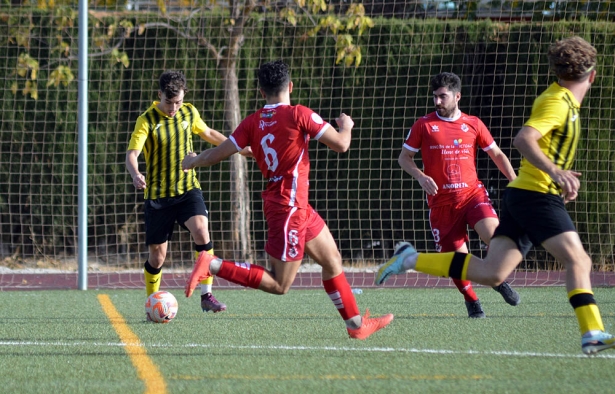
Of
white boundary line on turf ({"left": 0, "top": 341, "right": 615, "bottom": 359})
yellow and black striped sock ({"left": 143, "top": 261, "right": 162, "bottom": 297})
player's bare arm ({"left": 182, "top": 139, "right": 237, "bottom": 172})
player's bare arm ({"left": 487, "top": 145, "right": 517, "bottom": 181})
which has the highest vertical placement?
player's bare arm ({"left": 182, "top": 139, "right": 237, "bottom": 172})

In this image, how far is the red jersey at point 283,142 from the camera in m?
5.57

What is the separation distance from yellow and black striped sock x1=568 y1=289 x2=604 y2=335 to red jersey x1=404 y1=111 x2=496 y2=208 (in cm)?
244

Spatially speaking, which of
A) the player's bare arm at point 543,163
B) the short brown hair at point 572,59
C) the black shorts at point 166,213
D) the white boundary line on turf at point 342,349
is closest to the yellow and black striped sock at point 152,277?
the black shorts at point 166,213

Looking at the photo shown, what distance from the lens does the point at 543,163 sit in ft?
16.0

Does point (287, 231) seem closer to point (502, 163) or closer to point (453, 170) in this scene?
point (453, 170)

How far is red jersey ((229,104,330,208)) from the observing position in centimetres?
557

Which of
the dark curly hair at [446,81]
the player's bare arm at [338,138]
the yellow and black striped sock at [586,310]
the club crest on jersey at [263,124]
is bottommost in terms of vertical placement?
the yellow and black striped sock at [586,310]

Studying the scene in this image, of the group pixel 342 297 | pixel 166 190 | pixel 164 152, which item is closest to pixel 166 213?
pixel 166 190

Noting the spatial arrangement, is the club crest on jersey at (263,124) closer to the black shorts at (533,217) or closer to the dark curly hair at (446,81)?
the black shorts at (533,217)

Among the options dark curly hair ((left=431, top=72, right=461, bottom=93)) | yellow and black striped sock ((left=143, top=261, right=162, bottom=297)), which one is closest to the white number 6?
dark curly hair ((left=431, top=72, right=461, bottom=93))

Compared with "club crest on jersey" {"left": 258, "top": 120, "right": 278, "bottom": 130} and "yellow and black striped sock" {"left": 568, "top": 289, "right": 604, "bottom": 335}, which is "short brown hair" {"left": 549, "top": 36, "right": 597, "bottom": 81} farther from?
"club crest on jersey" {"left": 258, "top": 120, "right": 278, "bottom": 130}

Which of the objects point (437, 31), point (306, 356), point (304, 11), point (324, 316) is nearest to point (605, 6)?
point (437, 31)

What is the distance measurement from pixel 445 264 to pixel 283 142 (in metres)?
1.23

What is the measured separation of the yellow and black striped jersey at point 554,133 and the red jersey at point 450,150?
7.41 feet
